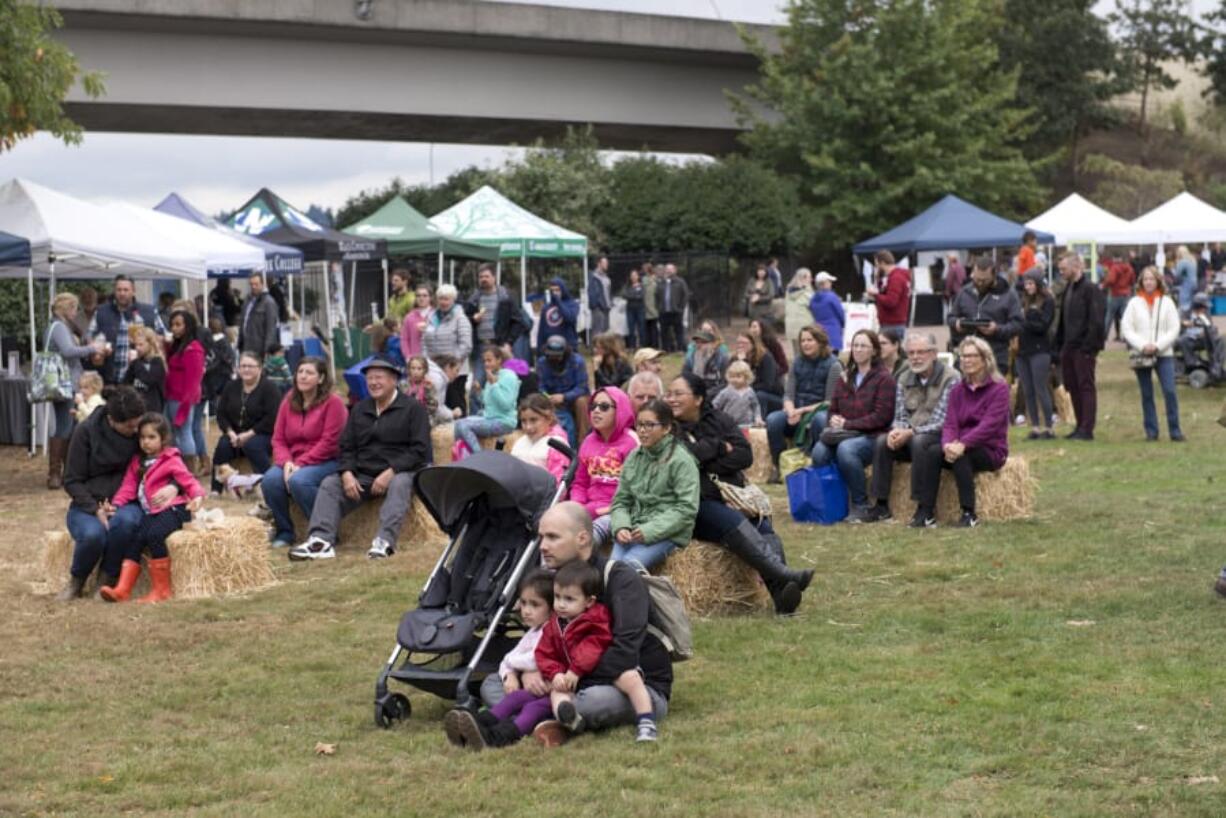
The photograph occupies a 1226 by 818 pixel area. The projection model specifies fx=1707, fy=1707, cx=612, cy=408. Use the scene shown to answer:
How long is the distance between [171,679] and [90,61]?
31861mm

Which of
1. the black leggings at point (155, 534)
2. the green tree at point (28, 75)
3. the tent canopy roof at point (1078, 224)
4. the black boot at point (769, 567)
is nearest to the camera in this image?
the black boot at point (769, 567)

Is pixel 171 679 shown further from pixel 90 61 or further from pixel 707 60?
pixel 707 60

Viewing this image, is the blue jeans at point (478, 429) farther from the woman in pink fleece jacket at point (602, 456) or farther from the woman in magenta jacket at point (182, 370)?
the woman in pink fleece jacket at point (602, 456)

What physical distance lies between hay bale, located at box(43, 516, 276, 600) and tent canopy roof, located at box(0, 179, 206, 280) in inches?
294

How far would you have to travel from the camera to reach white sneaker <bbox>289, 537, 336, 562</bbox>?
12258 millimetres

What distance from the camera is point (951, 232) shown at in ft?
108

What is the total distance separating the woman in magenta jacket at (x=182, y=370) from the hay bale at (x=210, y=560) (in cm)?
628

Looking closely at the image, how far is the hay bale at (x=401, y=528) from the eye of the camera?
1271 centimetres

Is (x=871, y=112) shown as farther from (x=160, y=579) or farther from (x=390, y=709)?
(x=390, y=709)

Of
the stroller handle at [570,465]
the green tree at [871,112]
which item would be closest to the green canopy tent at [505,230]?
the green tree at [871,112]

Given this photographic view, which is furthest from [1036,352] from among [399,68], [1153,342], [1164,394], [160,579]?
[399,68]

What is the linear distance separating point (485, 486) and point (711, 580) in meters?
2.08

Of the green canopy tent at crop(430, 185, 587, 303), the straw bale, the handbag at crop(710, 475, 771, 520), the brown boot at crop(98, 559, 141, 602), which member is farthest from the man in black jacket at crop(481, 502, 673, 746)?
the green canopy tent at crop(430, 185, 587, 303)

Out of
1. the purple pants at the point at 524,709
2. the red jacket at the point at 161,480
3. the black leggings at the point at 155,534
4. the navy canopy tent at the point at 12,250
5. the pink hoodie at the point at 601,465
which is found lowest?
the purple pants at the point at 524,709
